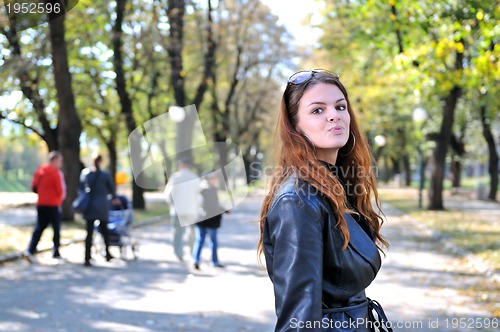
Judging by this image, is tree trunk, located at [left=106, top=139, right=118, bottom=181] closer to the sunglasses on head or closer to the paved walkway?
the paved walkway

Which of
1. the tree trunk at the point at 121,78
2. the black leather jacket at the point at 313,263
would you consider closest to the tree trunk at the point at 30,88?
the tree trunk at the point at 121,78

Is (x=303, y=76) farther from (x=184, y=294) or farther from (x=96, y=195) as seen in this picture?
(x=96, y=195)

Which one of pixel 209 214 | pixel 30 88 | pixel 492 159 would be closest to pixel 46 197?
pixel 209 214

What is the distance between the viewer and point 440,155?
Answer: 2509 cm

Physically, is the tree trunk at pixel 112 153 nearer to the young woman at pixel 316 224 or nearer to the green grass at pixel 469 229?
the green grass at pixel 469 229

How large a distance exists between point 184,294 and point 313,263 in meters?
6.98

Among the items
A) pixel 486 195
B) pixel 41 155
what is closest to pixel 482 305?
pixel 486 195

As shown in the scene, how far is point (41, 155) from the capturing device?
275 feet

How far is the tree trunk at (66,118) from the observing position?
16.2m

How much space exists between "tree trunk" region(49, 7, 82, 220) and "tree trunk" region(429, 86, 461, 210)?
14.1m

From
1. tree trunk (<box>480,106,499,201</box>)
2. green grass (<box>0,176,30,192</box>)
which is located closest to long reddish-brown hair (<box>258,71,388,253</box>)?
tree trunk (<box>480,106,499,201</box>)

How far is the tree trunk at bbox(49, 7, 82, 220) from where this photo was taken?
16234mm

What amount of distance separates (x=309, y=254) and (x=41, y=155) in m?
86.8

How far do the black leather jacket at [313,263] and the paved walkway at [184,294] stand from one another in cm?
282
